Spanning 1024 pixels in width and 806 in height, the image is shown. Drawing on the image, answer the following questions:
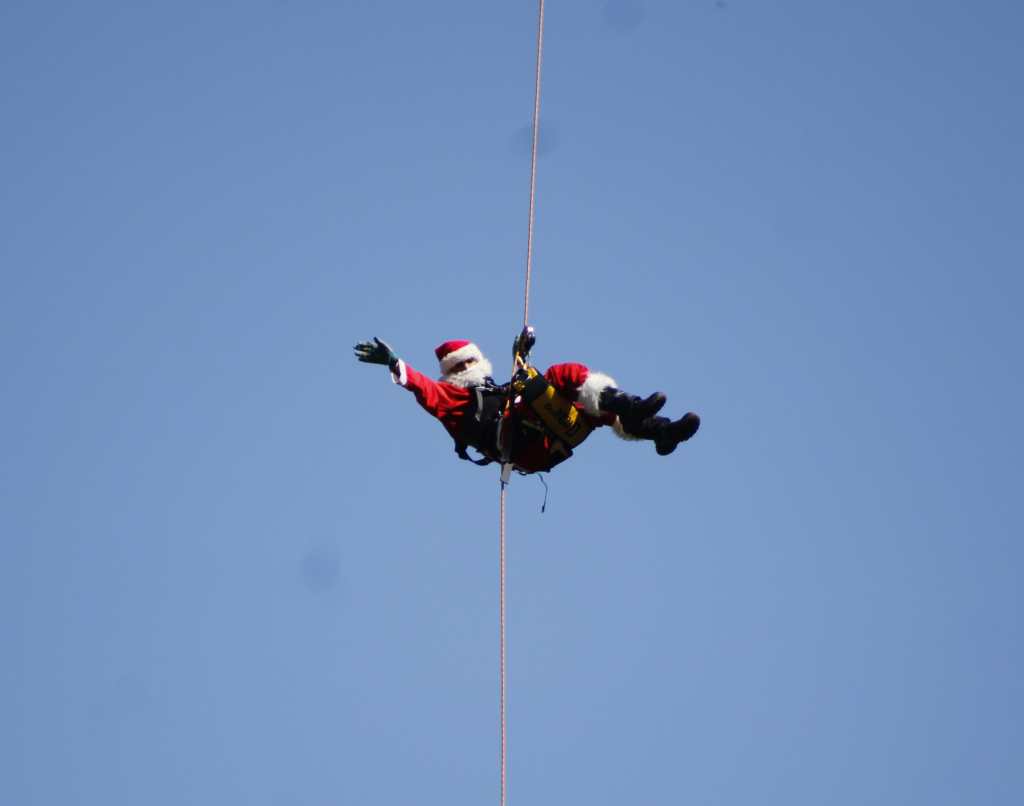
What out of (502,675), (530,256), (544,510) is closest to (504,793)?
(502,675)

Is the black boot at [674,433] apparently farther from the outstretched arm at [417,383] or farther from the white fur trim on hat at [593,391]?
the outstretched arm at [417,383]

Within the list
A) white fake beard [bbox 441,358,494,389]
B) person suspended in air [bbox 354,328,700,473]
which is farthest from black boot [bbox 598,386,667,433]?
white fake beard [bbox 441,358,494,389]

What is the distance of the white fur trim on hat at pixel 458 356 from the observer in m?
12.0

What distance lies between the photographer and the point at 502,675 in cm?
1120

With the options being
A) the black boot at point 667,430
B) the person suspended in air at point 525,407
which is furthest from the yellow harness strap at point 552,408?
the black boot at point 667,430

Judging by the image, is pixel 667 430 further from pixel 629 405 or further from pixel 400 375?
pixel 400 375

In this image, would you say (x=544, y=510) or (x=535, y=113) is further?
(x=544, y=510)

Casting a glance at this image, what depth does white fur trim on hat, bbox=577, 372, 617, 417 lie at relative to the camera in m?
11.3

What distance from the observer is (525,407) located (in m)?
11.7

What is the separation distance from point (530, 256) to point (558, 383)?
0.80 m

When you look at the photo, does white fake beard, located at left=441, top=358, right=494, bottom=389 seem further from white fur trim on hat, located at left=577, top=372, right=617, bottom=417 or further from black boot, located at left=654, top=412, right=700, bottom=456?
black boot, located at left=654, top=412, right=700, bottom=456

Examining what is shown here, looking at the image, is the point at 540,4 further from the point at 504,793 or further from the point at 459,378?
the point at 504,793

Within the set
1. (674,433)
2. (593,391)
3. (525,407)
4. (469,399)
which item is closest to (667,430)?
(674,433)

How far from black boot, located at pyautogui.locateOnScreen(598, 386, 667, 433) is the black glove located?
1327 mm
